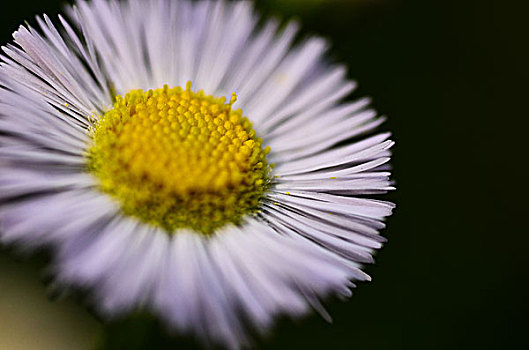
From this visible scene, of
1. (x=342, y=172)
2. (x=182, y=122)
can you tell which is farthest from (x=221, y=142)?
(x=342, y=172)

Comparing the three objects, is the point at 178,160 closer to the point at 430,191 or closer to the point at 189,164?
the point at 189,164

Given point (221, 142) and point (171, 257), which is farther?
point (221, 142)

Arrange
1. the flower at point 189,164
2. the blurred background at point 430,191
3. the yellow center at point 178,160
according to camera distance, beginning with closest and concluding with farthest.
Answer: the flower at point 189,164, the yellow center at point 178,160, the blurred background at point 430,191

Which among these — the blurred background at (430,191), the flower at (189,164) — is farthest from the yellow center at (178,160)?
the blurred background at (430,191)

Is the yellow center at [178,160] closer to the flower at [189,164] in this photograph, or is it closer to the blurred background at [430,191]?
the flower at [189,164]

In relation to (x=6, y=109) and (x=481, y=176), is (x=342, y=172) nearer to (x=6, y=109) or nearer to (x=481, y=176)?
(x=6, y=109)

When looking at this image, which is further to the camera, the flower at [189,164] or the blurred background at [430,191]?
the blurred background at [430,191]

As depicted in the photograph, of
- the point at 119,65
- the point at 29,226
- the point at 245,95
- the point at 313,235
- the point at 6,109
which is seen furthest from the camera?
the point at 245,95

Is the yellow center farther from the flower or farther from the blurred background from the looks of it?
the blurred background
